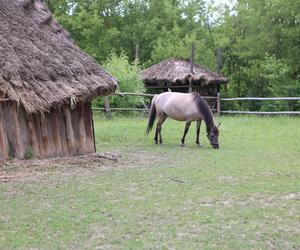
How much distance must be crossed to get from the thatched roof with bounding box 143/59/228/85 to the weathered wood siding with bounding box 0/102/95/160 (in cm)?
1341

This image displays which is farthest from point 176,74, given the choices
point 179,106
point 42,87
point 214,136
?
point 42,87

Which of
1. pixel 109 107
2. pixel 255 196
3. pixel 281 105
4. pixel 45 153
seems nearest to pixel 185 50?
pixel 281 105

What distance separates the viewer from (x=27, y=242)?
15.3 feet

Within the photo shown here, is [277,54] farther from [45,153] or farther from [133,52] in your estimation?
[45,153]

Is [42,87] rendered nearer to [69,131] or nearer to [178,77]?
[69,131]

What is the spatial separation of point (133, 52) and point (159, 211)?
2814cm

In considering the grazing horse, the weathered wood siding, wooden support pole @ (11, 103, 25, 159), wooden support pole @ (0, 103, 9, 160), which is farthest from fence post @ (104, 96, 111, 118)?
wooden support pole @ (0, 103, 9, 160)

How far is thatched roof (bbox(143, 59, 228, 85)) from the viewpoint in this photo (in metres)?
23.7

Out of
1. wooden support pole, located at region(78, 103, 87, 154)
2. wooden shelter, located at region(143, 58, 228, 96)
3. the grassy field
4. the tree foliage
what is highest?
the tree foliage

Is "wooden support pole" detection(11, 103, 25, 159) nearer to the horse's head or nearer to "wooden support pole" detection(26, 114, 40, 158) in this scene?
"wooden support pole" detection(26, 114, 40, 158)

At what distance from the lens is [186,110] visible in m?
12.2

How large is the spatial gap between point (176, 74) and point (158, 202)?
1796 cm

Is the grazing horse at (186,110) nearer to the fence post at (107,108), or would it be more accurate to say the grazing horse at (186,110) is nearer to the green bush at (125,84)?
the fence post at (107,108)

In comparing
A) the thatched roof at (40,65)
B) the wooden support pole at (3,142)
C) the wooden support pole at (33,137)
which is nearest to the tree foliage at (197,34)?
the thatched roof at (40,65)
